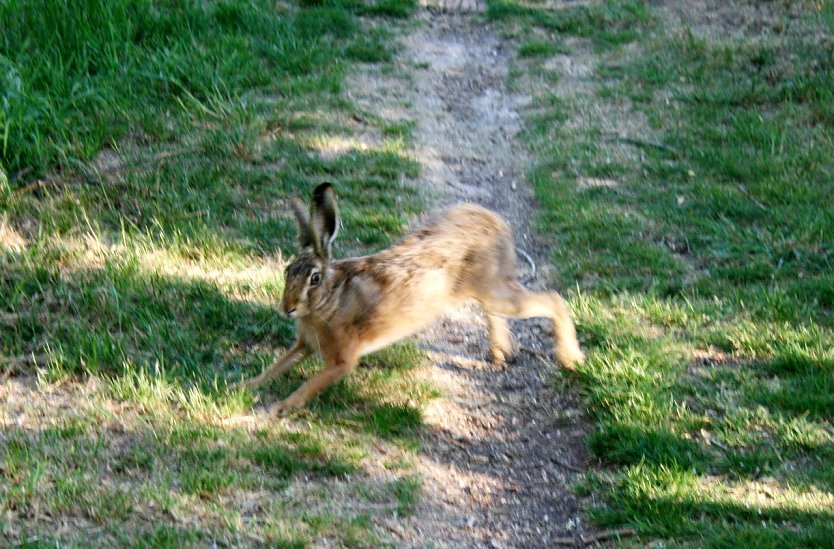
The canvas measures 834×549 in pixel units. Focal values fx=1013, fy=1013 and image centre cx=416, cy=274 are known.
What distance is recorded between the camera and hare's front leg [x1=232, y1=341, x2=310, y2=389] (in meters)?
5.61

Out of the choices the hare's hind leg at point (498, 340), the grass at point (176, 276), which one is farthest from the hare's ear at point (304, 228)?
the hare's hind leg at point (498, 340)

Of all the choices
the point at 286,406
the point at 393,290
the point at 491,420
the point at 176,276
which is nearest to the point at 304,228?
the point at 393,290

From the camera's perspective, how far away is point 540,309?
6.11m

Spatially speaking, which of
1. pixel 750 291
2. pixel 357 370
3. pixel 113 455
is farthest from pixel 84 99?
pixel 750 291

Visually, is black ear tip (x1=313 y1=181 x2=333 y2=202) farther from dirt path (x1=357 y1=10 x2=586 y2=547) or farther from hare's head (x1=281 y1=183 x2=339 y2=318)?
dirt path (x1=357 y1=10 x2=586 y2=547)

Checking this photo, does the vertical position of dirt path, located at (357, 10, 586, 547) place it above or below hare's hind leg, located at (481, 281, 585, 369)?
below

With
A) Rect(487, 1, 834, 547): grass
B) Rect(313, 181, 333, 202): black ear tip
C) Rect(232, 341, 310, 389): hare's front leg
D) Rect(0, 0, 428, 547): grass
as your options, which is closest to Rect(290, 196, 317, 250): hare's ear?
Rect(313, 181, 333, 202): black ear tip

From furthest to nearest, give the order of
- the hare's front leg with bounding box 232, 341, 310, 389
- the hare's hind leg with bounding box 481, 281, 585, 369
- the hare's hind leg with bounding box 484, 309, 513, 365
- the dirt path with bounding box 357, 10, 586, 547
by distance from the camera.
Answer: the hare's hind leg with bounding box 484, 309, 513, 365 → the hare's hind leg with bounding box 481, 281, 585, 369 → the hare's front leg with bounding box 232, 341, 310, 389 → the dirt path with bounding box 357, 10, 586, 547

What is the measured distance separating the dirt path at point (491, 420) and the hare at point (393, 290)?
281 millimetres

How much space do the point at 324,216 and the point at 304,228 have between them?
0.15m

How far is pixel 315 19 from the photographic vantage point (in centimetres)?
1166

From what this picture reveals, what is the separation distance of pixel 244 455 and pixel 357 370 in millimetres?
1196

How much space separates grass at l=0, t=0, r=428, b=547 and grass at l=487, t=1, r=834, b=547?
1.27m

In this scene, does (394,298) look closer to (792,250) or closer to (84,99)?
(792,250)
